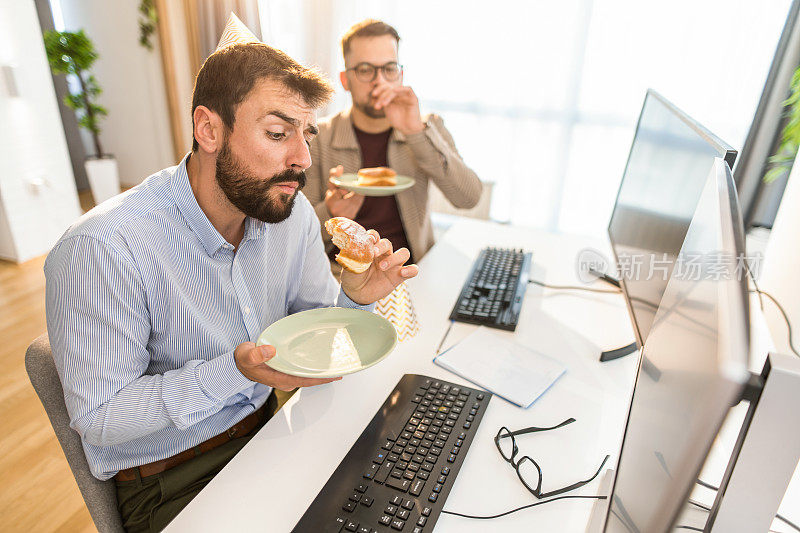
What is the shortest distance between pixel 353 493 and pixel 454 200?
1.49 meters

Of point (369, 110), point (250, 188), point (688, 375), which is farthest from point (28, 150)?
point (688, 375)

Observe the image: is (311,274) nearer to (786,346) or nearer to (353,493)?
(353,493)

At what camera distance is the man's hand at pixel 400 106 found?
6.08 ft

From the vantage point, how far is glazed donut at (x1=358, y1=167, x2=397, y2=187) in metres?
1.73

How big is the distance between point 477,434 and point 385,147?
143 cm

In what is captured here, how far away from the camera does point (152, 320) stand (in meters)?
0.99

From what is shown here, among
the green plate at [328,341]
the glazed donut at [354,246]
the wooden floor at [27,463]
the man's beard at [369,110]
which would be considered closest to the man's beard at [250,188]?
the glazed donut at [354,246]

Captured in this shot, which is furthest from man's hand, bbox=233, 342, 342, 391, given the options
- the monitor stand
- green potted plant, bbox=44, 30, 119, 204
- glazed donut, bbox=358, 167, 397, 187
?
green potted plant, bbox=44, 30, 119, 204

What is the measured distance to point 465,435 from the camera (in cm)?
93

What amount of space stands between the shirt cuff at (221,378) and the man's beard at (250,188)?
0.33 metres

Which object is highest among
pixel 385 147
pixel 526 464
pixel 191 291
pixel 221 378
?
pixel 385 147

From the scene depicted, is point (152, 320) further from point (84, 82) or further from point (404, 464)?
point (84, 82)

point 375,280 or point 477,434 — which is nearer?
point 477,434

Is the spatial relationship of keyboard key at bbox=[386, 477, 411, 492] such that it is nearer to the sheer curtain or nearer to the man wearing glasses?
the man wearing glasses
